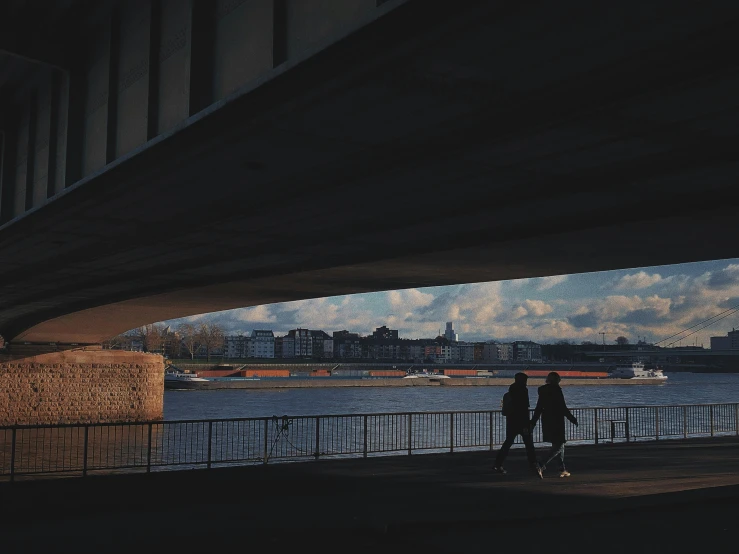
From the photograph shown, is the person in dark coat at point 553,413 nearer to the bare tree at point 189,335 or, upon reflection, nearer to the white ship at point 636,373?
the white ship at point 636,373

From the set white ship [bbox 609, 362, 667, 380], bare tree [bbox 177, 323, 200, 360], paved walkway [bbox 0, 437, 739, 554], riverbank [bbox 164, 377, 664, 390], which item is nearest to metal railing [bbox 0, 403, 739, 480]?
paved walkway [bbox 0, 437, 739, 554]

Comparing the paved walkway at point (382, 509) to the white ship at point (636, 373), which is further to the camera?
the white ship at point (636, 373)

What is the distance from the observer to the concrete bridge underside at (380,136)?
659 cm

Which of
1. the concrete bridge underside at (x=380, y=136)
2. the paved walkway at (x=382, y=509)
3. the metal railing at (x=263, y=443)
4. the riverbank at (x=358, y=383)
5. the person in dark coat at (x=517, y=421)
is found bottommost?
the riverbank at (x=358, y=383)

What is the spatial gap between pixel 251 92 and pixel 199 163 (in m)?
3.39

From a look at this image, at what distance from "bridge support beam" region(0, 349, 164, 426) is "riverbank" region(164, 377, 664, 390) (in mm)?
41698

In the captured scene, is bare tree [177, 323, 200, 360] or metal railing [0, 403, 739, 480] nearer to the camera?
metal railing [0, 403, 739, 480]

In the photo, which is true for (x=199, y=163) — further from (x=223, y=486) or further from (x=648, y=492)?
(x=648, y=492)

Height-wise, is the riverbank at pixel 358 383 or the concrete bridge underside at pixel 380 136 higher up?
the concrete bridge underside at pixel 380 136

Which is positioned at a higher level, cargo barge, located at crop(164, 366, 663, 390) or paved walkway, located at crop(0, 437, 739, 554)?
paved walkway, located at crop(0, 437, 739, 554)

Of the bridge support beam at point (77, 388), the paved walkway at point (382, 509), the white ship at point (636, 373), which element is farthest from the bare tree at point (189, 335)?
the paved walkway at point (382, 509)

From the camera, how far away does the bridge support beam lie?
4675cm

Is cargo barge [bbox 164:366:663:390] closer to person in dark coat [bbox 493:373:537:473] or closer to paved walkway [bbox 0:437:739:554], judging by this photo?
paved walkway [bbox 0:437:739:554]

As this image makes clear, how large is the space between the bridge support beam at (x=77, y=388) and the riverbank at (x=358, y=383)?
41698 millimetres
